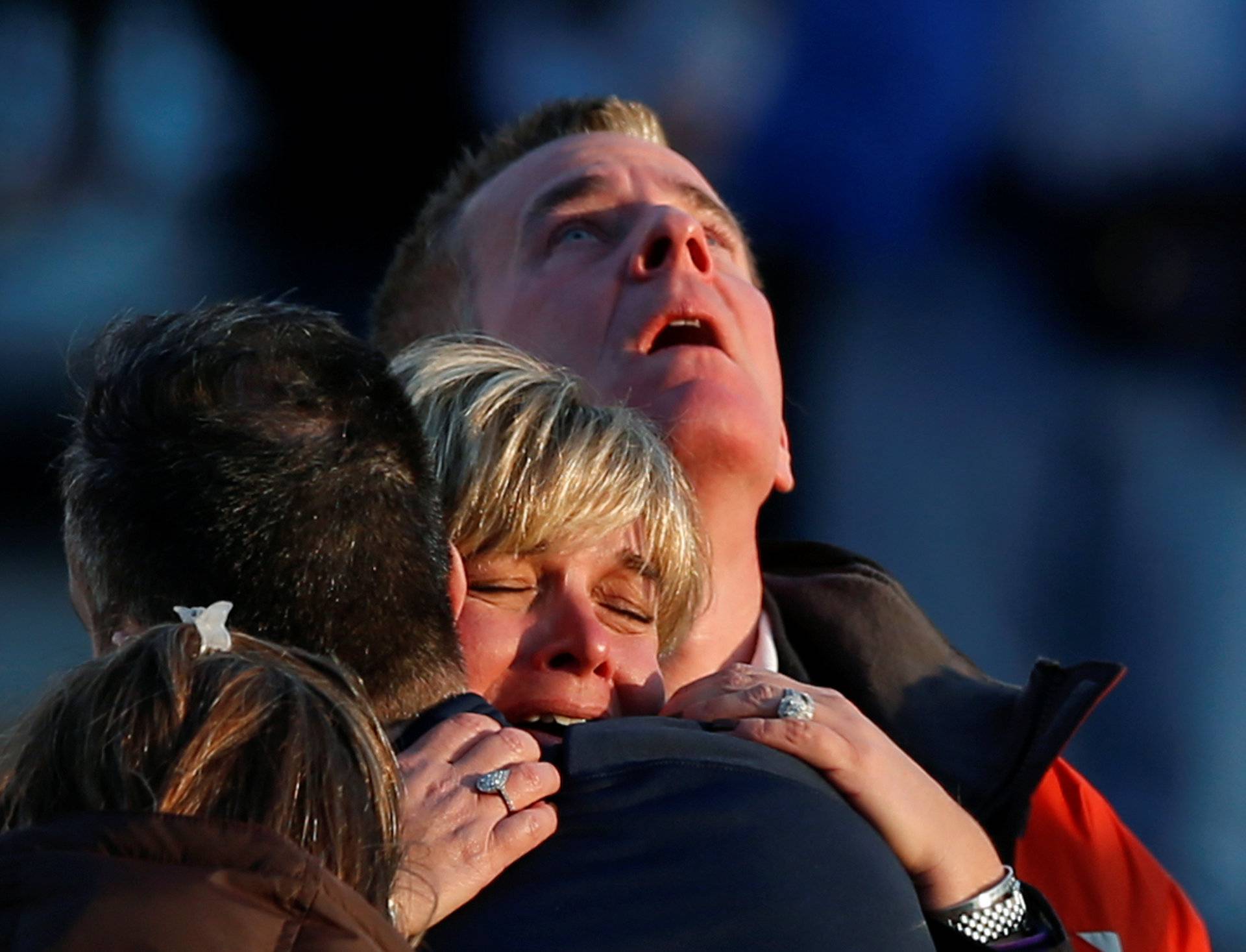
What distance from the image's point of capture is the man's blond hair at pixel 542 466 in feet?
4.89

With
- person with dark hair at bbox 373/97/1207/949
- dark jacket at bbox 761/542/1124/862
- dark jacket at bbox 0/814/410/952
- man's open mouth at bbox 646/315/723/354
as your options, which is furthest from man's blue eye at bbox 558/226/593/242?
dark jacket at bbox 0/814/410/952

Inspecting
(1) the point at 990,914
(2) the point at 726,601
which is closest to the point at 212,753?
(1) the point at 990,914

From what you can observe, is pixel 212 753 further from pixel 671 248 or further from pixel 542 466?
pixel 671 248

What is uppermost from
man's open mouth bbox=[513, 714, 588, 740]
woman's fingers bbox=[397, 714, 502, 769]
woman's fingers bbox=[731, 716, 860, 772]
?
woman's fingers bbox=[397, 714, 502, 769]

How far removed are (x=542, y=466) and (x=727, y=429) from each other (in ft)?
2.22

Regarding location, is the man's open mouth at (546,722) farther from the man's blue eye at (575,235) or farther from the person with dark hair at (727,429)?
the man's blue eye at (575,235)

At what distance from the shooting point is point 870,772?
1326 mm

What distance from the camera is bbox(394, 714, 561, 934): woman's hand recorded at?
1063 millimetres

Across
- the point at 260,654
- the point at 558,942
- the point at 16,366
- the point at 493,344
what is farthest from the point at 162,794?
the point at 16,366

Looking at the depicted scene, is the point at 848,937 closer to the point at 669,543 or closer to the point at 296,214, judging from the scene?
the point at 669,543

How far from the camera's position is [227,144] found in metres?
3.38

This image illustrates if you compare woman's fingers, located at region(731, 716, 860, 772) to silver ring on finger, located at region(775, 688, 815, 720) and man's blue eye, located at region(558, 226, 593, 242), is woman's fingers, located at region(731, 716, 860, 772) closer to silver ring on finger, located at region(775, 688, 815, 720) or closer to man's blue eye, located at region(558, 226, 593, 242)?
silver ring on finger, located at region(775, 688, 815, 720)

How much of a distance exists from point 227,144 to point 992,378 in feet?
4.90

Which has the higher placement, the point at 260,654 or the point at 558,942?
the point at 260,654
